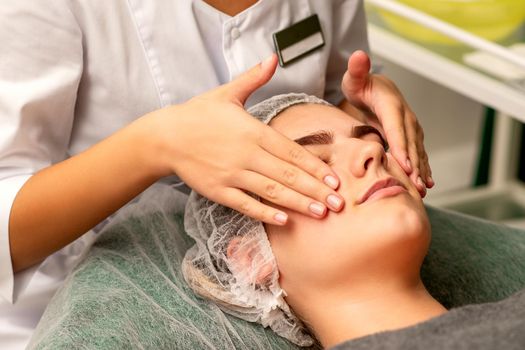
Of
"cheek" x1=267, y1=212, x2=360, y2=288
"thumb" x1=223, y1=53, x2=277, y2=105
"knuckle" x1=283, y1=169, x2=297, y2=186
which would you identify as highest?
"thumb" x1=223, y1=53, x2=277, y2=105

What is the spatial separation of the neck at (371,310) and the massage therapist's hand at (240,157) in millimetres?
152

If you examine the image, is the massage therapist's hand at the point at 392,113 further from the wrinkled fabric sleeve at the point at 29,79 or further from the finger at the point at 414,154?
the wrinkled fabric sleeve at the point at 29,79

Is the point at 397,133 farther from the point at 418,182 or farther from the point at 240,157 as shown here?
the point at 240,157

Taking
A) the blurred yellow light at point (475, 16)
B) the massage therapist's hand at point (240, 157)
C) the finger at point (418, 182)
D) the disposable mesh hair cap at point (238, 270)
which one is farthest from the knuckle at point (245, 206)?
the blurred yellow light at point (475, 16)

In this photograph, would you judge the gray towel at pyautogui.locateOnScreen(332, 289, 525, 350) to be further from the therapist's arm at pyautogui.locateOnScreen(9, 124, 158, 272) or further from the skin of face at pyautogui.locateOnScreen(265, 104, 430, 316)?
the therapist's arm at pyautogui.locateOnScreen(9, 124, 158, 272)

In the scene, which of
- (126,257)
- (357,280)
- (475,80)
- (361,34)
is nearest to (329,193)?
(357,280)

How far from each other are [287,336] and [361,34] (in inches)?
29.0

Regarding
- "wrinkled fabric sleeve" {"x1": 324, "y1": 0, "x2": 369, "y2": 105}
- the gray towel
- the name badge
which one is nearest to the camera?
the gray towel

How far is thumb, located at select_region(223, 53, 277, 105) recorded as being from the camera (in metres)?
1.27

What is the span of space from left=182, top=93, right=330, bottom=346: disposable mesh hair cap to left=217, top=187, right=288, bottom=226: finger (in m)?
0.11

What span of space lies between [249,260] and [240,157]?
0.21 m

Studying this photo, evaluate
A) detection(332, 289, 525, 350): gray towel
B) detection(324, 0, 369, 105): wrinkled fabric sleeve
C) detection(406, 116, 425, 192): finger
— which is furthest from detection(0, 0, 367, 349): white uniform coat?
detection(332, 289, 525, 350): gray towel

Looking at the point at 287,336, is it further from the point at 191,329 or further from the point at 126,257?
the point at 126,257

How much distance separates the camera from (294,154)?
123cm
